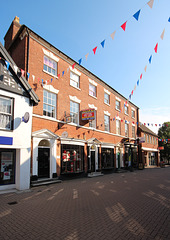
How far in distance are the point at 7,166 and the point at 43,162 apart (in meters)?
2.72

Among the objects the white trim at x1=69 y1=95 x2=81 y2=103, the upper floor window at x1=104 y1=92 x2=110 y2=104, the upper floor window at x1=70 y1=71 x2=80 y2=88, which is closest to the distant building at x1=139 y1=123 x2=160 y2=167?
the upper floor window at x1=104 y1=92 x2=110 y2=104

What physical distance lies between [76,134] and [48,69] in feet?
19.4

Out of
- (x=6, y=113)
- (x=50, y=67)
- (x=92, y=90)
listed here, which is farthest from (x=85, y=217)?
(x=92, y=90)

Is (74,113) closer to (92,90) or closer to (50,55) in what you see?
(92,90)

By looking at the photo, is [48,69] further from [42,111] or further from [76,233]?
[76,233]

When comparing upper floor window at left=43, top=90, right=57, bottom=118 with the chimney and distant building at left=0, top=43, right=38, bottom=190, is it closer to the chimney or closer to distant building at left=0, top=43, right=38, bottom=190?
distant building at left=0, top=43, right=38, bottom=190

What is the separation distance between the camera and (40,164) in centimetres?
1168

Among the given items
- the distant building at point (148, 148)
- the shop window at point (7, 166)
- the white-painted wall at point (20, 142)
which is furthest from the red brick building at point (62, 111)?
the distant building at point (148, 148)

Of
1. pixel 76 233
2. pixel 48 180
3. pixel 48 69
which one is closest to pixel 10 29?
pixel 48 69

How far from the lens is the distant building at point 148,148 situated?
3006cm

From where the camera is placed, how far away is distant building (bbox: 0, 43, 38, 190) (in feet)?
30.9

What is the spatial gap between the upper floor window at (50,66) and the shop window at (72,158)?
19.9 ft

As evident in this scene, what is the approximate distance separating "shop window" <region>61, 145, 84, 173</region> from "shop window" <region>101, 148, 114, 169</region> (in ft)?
13.7

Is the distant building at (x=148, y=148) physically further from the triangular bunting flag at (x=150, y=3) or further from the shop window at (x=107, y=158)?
the triangular bunting flag at (x=150, y=3)
